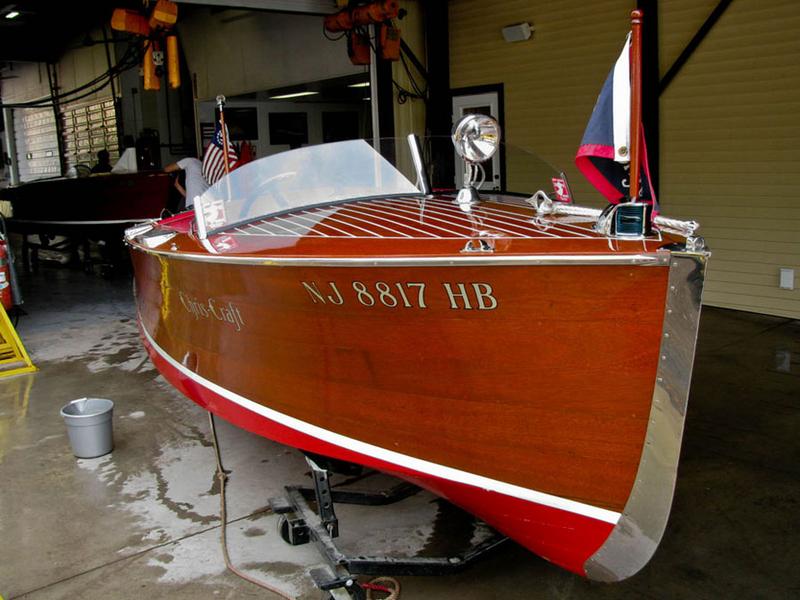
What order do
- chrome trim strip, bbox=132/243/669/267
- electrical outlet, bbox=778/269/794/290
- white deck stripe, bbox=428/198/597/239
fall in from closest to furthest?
1. chrome trim strip, bbox=132/243/669/267
2. white deck stripe, bbox=428/198/597/239
3. electrical outlet, bbox=778/269/794/290

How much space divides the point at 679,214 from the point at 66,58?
14.7 m

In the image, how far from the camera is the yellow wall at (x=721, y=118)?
627 cm

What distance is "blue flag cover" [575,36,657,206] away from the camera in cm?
212

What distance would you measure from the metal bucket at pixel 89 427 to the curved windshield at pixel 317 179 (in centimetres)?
124

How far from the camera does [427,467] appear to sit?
240 centimetres

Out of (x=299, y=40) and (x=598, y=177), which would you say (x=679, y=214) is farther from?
(x=299, y=40)

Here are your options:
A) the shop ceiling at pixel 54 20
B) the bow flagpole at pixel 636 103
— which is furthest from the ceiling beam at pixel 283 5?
the bow flagpole at pixel 636 103

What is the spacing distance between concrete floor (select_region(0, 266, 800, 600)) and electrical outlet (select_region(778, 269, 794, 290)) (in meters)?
1.50

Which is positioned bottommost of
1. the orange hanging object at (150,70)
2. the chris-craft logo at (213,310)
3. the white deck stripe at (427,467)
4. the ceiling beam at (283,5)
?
the white deck stripe at (427,467)

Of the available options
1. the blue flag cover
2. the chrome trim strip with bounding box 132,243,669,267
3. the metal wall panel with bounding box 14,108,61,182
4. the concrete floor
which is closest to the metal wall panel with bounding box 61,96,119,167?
the metal wall panel with bounding box 14,108,61,182

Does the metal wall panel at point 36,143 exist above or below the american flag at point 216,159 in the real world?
above

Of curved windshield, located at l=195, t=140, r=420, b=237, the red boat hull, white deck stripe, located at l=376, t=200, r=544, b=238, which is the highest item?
curved windshield, located at l=195, t=140, r=420, b=237

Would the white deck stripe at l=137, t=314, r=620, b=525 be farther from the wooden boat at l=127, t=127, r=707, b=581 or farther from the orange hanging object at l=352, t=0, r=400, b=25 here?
the orange hanging object at l=352, t=0, r=400, b=25

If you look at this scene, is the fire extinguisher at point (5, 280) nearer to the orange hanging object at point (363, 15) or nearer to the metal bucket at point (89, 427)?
the metal bucket at point (89, 427)
